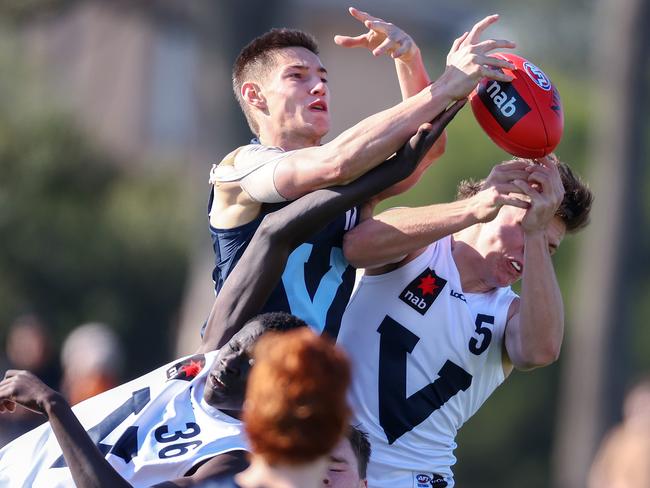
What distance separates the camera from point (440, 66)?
26719 mm

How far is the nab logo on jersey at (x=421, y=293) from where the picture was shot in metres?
5.65

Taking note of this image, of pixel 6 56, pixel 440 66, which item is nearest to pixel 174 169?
pixel 6 56

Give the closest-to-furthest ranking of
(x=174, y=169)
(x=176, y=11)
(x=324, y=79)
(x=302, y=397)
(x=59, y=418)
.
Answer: (x=302, y=397), (x=59, y=418), (x=324, y=79), (x=174, y=169), (x=176, y=11)

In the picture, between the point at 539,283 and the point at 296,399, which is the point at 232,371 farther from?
the point at 539,283

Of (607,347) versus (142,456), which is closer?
(142,456)

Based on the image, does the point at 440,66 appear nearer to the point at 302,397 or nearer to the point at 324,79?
the point at 324,79

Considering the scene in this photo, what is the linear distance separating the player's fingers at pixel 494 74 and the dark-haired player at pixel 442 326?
392 millimetres

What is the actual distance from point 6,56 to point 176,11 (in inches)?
308

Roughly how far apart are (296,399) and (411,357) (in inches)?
88.2

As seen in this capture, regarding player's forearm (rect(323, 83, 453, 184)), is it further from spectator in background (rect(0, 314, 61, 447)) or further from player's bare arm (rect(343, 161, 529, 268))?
spectator in background (rect(0, 314, 61, 447))

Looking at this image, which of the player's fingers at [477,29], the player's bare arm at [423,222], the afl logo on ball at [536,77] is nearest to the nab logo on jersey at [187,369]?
the player's bare arm at [423,222]

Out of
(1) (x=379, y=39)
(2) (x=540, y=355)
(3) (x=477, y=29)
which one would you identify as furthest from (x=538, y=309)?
(1) (x=379, y=39)

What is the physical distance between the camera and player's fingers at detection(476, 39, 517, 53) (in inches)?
202

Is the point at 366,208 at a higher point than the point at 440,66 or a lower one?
higher
